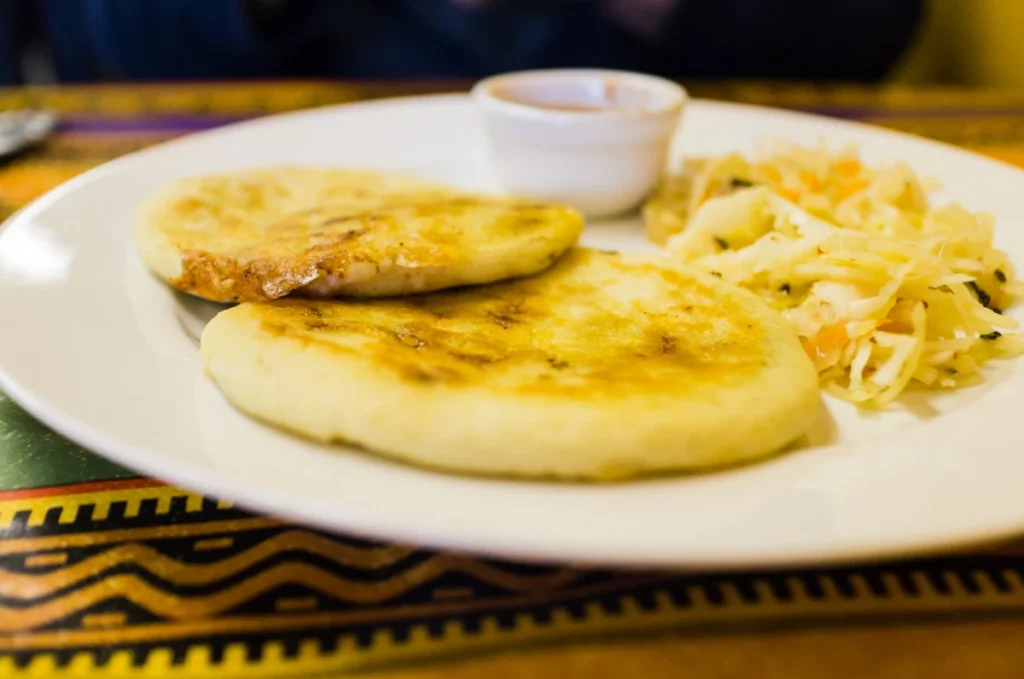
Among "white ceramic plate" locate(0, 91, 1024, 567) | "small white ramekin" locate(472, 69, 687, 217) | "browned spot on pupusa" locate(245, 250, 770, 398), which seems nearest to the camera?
"white ceramic plate" locate(0, 91, 1024, 567)

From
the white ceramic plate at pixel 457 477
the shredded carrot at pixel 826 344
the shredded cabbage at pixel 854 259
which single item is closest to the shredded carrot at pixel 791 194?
the shredded cabbage at pixel 854 259

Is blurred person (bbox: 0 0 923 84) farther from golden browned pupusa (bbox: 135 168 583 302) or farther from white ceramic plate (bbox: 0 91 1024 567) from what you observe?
white ceramic plate (bbox: 0 91 1024 567)

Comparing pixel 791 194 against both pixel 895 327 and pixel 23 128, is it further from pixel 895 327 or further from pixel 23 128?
pixel 23 128

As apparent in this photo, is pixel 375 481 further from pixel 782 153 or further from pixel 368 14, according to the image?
pixel 368 14

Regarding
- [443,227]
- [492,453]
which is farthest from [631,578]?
[443,227]

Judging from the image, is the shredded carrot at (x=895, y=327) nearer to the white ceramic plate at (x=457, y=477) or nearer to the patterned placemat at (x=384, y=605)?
the white ceramic plate at (x=457, y=477)

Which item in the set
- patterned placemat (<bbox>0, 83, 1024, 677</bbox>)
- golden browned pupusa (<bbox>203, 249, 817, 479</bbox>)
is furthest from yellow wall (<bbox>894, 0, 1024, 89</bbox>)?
patterned placemat (<bbox>0, 83, 1024, 677</bbox>)
